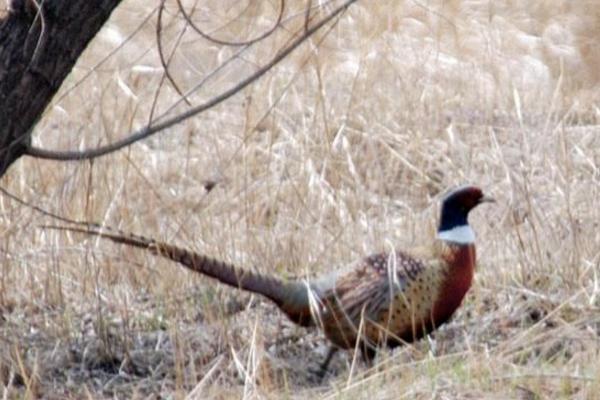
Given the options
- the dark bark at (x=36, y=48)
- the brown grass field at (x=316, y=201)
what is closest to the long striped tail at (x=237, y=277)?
the brown grass field at (x=316, y=201)

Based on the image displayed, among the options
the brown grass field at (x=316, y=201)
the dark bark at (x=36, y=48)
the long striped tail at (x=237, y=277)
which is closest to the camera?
the dark bark at (x=36, y=48)

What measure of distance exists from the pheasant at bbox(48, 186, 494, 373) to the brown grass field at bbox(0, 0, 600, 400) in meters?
0.11

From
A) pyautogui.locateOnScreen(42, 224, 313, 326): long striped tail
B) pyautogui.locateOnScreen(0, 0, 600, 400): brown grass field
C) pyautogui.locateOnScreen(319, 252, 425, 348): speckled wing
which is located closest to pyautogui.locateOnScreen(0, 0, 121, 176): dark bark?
pyautogui.locateOnScreen(0, 0, 600, 400): brown grass field

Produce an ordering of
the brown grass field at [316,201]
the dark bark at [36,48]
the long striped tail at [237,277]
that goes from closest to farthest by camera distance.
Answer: the dark bark at [36,48], the brown grass field at [316,201], the long striped tail at [237,277]

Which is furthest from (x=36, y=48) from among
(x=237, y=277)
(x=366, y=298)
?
(x=366, y=298)

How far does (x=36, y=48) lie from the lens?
447cm

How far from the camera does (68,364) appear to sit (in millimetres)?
5277

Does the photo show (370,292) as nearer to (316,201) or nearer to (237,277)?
(237,277)

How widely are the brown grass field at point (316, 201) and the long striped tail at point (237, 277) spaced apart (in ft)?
Result: 0.58

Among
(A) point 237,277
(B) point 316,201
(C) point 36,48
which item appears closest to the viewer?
(C) point 36,48

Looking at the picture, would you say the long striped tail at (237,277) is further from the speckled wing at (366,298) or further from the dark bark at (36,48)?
the dark bark at (36,48)

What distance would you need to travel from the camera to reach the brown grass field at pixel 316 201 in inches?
196

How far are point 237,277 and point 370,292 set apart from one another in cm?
41

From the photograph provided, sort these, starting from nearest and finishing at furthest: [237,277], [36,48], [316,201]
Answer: [36,48] → [237,277] → [316,201]
